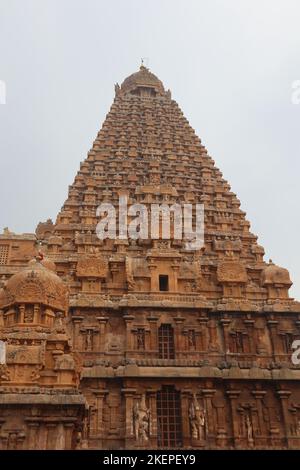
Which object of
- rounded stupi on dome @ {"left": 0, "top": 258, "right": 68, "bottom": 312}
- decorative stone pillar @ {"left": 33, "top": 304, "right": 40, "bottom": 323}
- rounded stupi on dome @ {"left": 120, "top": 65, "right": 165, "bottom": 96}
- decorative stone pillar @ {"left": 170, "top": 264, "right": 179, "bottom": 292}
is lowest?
decorative stone pillar @ {"left": 33, "top": 304, "right": 40, "bottom": 323}

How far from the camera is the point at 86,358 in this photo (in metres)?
25.8

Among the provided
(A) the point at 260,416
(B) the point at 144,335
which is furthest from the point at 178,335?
(A) the point at 260,416

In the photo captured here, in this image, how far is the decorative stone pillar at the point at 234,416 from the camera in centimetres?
2380

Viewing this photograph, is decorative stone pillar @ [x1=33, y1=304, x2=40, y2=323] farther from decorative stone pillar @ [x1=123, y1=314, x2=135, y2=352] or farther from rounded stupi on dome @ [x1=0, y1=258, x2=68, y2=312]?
decorative stone pillar @ [x1=123, y1=314, x2=135, y2=352]

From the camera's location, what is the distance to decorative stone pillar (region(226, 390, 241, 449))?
23797mm

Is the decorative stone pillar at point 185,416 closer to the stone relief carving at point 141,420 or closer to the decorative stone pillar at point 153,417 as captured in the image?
the decorative stone pillar at point 153,417

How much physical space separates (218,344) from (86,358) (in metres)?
7.55

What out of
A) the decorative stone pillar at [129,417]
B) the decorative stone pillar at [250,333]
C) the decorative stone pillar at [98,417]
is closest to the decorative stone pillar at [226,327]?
the decorative stone pillar at [250,333]

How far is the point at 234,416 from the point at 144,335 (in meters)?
6.31

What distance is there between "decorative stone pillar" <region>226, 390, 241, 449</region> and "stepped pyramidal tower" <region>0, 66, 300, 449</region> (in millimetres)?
65

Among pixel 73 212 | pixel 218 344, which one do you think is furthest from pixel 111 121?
pixel 218 344

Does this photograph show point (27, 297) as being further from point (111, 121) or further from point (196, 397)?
point (111, 121)

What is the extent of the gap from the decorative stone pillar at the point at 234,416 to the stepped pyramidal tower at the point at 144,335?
0.06 meters

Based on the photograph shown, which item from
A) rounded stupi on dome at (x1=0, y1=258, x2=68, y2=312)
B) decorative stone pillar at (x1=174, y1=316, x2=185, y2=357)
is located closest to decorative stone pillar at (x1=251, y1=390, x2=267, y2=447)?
decorative stone pillar at (x1=174, y1=316, x2=185, y2=357)
